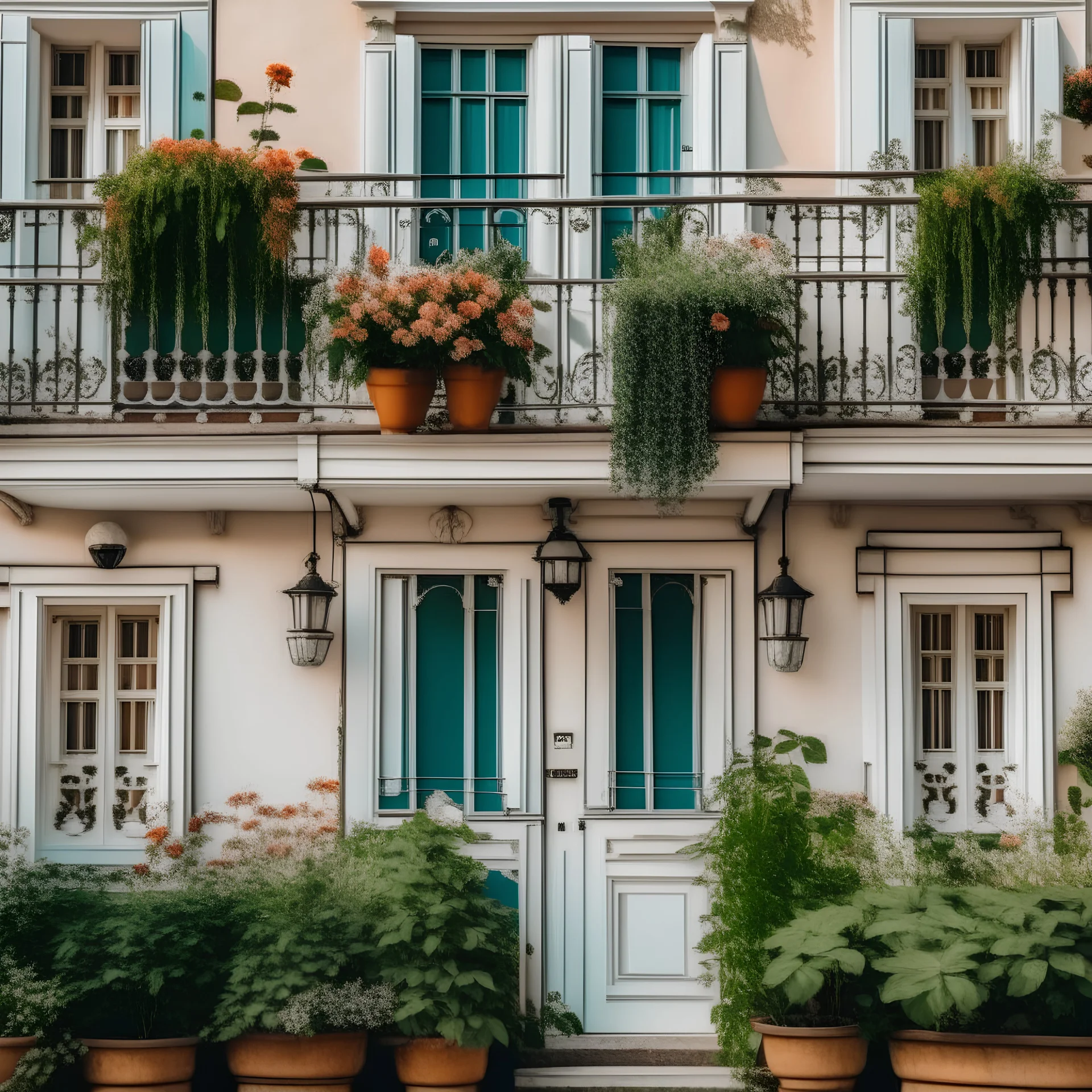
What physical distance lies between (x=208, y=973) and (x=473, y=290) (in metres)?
3.66

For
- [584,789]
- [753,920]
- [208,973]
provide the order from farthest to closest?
[584,789] < [753,920] < [208,973]

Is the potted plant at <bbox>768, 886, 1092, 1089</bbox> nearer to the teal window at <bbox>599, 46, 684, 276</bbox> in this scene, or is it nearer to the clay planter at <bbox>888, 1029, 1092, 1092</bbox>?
the clay planter at <bbox>888, 1029, 1092, 1092</bbox>

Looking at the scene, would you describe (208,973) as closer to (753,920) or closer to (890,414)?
(753,920)

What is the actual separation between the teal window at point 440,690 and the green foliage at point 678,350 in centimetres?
152

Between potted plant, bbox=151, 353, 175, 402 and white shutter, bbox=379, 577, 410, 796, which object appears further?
white shutter, bbox=379, 577, 410, 796

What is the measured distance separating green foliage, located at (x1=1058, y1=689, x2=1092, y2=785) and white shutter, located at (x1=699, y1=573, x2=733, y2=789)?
1.91 m

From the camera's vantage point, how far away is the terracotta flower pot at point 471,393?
25.9ft

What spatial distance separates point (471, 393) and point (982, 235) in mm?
2825

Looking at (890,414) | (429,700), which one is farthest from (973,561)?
(429,700)

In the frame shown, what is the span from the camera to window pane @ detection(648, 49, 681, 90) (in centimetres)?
941

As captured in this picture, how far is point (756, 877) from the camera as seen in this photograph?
802 cm

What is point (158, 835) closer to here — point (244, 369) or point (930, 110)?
point (244, 369)

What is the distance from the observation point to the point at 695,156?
927 cm

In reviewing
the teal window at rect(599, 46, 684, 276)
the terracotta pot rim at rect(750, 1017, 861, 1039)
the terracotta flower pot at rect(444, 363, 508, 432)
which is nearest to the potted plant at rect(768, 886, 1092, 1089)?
the terracotta pot rim at rect(750, 1017, 861, 1039)
